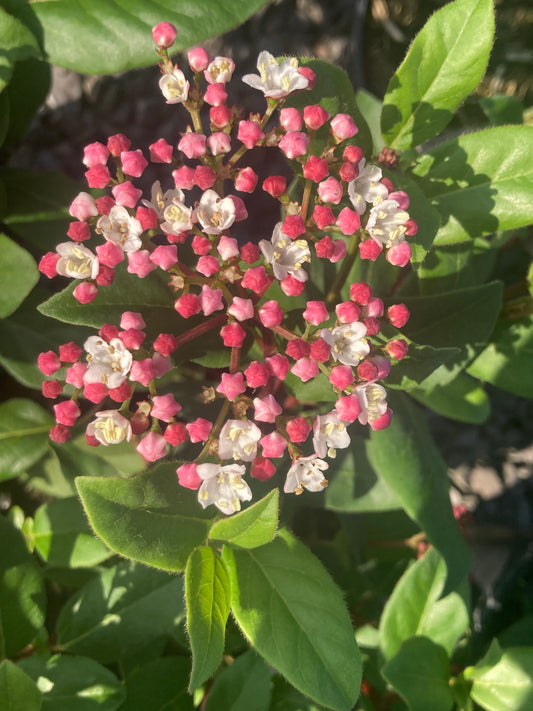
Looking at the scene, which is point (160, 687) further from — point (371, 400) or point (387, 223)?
point (387, 223)

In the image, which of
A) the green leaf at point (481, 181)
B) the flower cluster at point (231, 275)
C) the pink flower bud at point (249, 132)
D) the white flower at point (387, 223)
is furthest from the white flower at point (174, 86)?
the green leaf at point (481, 181)

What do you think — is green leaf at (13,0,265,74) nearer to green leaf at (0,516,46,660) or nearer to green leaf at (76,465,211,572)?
green leaf at (76,465,211,572)

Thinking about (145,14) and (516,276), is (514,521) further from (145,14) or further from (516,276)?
(145,14)

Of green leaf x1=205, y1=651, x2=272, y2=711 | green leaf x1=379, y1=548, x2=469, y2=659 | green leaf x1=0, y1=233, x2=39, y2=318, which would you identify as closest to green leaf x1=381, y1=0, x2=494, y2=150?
green leaf x1=0, y1=233, x2=39, y2=318

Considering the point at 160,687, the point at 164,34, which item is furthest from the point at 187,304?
the point at 160,687

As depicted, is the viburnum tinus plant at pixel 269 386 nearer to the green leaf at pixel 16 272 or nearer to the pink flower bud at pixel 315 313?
the pink flower bud at pixel 315 313

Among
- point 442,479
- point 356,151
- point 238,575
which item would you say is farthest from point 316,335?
point 442,479
